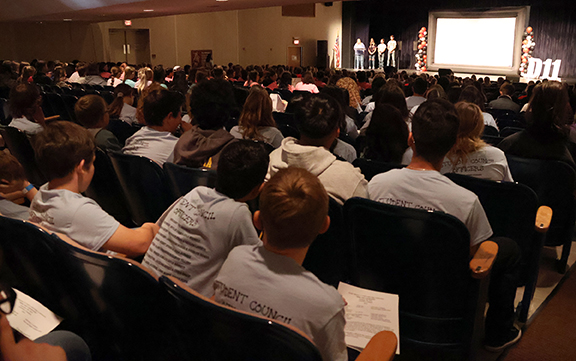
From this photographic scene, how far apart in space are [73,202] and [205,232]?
0.53m

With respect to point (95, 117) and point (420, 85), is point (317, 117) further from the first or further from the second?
point (420, 85)

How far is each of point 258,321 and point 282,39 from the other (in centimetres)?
1937

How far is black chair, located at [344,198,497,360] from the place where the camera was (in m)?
1.59

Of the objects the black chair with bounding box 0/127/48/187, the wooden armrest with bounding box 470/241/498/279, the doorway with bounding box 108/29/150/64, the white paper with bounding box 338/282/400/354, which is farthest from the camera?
the doorway with bounding box 108/29/150/64

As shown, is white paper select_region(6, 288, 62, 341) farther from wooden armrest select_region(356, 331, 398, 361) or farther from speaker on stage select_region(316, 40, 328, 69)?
speaker on stage select_region(316, 40, 328, 69)

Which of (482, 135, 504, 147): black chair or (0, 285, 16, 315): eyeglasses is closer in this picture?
(0, 285, 16, 315): eyeglasses

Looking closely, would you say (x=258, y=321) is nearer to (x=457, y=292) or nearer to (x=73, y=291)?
(x=73, y=291)

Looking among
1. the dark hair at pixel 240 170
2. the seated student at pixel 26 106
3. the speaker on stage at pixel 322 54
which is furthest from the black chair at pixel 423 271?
the speaker on stage at pixel 322 54

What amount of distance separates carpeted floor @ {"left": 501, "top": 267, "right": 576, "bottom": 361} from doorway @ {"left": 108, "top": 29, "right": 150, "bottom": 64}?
1771 centimetres

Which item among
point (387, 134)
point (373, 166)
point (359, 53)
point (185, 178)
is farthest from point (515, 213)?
point (359, 53)

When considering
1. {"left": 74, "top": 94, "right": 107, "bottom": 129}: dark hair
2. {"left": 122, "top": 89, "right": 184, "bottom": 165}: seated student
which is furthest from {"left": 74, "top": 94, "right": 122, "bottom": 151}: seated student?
{"left": 122, "top": 89, "right": 184, "bottom": 165}: seated student

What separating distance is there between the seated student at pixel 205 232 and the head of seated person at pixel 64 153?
49 cm

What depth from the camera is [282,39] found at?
63.4ft

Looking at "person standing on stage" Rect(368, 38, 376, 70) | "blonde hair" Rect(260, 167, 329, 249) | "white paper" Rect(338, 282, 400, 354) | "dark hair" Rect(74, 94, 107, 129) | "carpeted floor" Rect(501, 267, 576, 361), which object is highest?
"person standing on stage" Rect(368, 38, 376, 70)
